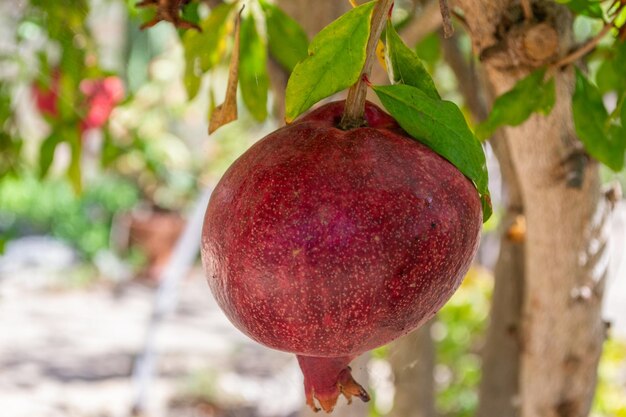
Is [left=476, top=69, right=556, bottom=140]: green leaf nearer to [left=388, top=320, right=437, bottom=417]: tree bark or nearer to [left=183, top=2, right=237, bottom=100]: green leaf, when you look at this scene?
[left=183, top=2, right=237, bottom=100]: green leaf

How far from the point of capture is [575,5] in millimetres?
795

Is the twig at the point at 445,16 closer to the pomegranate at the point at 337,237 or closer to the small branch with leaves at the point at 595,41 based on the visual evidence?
the pomegranate at the point at 337,237

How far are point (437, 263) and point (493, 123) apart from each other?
30 centimetres

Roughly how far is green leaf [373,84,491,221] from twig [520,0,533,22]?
0.27 meters

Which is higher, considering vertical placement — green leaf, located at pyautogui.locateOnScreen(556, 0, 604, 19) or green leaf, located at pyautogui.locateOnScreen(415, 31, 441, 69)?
green leaf, located at pyautogui.locateOnScreen(415, 31, 441, 69)

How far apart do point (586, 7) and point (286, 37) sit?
1.20 feet

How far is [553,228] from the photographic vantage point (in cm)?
104

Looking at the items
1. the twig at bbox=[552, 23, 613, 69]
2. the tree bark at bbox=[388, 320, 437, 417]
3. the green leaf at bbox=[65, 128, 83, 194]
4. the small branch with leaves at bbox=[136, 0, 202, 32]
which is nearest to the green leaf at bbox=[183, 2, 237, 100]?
the small branch with leaves at bbox=[136, 0, 202, 32]

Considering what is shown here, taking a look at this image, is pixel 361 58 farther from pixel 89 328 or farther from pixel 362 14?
pixel 89 328

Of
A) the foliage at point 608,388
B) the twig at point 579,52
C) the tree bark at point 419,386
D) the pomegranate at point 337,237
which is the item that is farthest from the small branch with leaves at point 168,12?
the foliage at point 608,388

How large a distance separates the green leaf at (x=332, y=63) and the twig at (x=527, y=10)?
272 mm

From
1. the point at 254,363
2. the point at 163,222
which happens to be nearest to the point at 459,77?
the point at 254,363

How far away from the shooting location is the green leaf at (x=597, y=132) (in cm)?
81

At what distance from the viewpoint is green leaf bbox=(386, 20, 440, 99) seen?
627 millimetres
